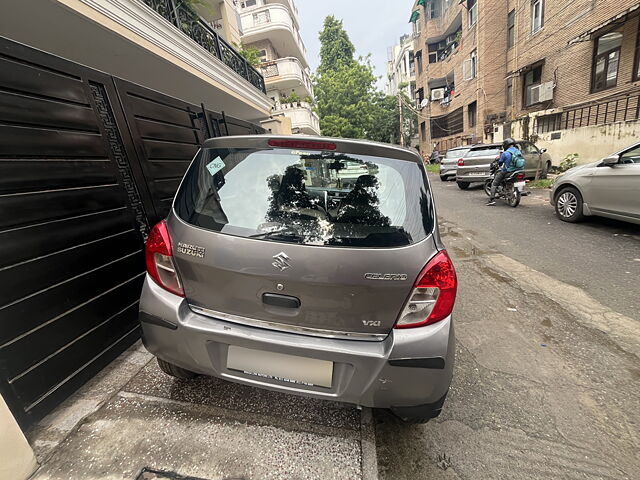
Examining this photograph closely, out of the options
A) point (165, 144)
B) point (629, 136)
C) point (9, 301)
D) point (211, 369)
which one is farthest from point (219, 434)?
point (629, 136)

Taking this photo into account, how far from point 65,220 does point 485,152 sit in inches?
450

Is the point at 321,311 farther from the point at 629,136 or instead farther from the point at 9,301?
the point at 629,136

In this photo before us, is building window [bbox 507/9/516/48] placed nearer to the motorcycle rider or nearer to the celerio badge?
the motorcycle rider

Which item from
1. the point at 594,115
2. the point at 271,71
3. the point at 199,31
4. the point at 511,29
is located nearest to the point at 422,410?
the point at 199,31

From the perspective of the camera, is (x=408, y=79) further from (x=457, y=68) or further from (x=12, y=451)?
(x=12, y=451)

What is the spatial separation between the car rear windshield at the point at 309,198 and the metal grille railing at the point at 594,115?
1246 cm

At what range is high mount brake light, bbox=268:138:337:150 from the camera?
1649mm

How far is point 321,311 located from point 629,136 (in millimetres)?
12459

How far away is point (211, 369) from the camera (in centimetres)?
160

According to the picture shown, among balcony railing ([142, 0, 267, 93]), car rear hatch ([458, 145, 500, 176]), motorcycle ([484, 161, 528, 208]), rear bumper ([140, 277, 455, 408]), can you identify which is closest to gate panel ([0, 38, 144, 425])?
rear bumper ([140, 277, 455, 408])

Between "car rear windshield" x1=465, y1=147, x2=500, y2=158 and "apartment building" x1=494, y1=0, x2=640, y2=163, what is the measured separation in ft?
10.9

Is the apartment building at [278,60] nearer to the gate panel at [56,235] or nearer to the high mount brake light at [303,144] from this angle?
the gate panel at [56,235]

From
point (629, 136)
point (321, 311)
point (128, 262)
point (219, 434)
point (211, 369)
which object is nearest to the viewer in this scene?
point (321, 311)

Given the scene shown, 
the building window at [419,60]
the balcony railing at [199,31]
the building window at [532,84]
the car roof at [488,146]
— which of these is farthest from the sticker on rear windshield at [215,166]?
the building window at [419,60]
